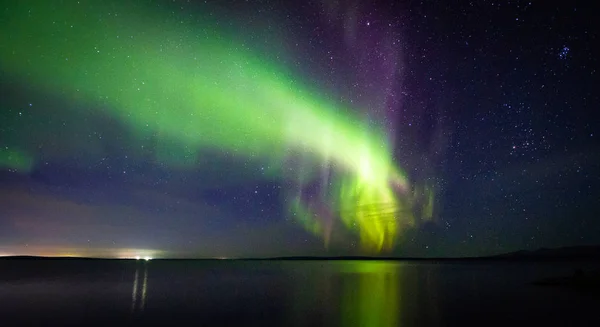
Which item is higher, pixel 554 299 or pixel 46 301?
pixel 554 299

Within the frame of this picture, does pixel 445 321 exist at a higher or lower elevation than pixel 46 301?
higher

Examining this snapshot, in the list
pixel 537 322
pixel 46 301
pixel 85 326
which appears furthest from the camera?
pixel 46 301

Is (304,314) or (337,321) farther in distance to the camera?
(304,314)

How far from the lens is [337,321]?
914 inches

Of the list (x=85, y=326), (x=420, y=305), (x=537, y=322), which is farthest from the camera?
(x=420, y=305)

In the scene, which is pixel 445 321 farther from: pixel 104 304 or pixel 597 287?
pixel 597 287

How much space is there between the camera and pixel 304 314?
86.8 feet

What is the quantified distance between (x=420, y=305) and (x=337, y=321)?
11.6m

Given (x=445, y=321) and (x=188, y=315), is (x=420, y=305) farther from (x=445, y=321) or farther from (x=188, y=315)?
(x=188, y=315)

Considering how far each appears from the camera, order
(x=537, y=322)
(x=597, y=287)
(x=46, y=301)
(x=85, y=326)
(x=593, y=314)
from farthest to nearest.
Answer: (x=597, y=287) < (x=46, y=301) < (x=593, y=314) < (x=537, y=322) < (x=85, y=326)

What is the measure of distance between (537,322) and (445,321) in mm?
5744

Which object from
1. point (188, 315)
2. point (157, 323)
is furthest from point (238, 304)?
point (157, 323)

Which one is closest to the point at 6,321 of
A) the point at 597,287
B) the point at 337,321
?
the point at 337,321

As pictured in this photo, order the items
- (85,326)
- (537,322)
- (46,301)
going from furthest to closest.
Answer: (46,301) < (537,322) < (85,326)
